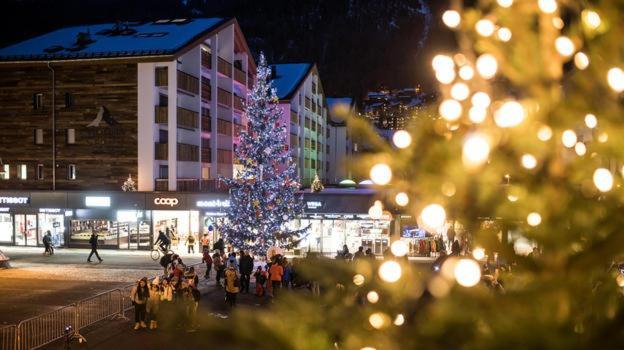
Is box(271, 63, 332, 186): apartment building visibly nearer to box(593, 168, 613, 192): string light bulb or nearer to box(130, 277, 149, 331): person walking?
box(130, 277, 149, 331): person walking

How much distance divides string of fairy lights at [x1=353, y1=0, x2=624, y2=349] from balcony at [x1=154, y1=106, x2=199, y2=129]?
3337 cm

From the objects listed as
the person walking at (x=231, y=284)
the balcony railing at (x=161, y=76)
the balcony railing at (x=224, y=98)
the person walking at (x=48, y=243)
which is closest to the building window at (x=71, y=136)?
the balcony railing at (x=161, y=76)

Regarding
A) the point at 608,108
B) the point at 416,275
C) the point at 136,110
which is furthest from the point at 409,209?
the point at 136,110

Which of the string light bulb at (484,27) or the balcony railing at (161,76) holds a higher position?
the balcony railing at (161,76)

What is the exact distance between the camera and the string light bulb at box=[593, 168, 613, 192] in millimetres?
3254

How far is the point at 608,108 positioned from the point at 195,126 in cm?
3746

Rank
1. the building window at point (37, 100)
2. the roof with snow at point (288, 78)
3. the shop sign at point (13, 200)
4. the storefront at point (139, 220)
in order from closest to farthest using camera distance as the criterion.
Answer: the storefront at point (139, 220) → the shop sign at point (13, 200) → the building window at point (37, 100) → the roof with snow at point (288, 78)

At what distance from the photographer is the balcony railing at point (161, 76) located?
36344 millimetres

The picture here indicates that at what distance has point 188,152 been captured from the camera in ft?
126

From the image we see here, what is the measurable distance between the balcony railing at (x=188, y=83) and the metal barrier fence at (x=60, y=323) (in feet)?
61.3

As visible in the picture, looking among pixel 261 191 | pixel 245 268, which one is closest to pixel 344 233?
pixel 261 191

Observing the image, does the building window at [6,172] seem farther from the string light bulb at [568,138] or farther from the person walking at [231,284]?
the string light bulb at [568,138]

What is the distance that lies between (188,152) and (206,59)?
7353mm

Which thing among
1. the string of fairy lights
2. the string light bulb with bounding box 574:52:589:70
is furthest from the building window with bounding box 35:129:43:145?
the string light bulb with bounding box 574:52:589:70
